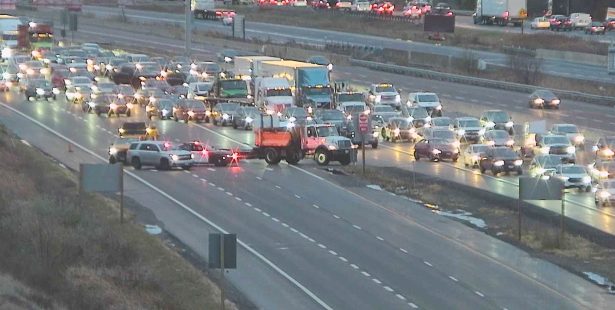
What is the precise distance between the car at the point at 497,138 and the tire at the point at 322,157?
7.08 metres

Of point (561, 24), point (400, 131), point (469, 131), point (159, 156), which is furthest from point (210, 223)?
point (561, 24)

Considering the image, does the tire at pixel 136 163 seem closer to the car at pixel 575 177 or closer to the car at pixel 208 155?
the car at pixel 208 155

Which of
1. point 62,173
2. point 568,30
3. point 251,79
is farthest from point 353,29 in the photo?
point 62,173

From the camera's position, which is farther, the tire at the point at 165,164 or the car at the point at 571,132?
the car at the point at 571,132

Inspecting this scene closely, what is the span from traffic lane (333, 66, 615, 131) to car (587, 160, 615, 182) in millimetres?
15421

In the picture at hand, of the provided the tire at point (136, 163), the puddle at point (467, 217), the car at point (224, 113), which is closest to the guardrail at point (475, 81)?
the car at point (224, 113)

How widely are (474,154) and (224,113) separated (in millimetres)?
16523

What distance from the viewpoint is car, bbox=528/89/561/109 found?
75.7m

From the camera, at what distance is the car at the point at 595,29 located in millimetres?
119125

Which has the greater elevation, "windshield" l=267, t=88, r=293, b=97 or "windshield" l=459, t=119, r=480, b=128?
"windshield" l=267, t=88, r=293, b=97

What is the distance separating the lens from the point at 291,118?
6525 centimetres

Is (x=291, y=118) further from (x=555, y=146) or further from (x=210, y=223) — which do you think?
(x=210, y=223)

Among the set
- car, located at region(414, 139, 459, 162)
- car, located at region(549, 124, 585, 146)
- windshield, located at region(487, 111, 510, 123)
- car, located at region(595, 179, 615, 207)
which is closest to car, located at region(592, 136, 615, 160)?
car, located at region(549, 124, 585, 146)

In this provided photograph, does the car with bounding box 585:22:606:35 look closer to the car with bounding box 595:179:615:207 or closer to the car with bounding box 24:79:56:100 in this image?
the car with bounding box 24:79:56:100
